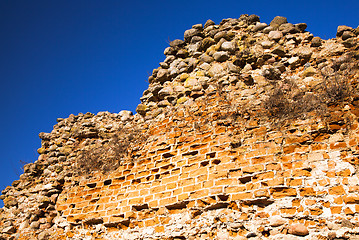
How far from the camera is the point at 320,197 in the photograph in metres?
3.05

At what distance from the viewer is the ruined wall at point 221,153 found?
3209 mm

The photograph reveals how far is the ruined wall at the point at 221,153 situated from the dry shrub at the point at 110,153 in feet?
0.10

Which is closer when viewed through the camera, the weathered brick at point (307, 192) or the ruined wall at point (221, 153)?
the weathered brick at point (307, 192)

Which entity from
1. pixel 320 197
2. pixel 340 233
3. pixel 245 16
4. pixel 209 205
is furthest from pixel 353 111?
pixel 245 16

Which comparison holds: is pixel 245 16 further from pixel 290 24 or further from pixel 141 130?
pixel 141 130

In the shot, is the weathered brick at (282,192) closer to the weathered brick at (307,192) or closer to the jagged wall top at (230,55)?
the weathered brick at (307,192)

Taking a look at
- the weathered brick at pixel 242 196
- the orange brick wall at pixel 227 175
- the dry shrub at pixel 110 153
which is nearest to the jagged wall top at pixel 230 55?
the dry shrub at pixel 110 153

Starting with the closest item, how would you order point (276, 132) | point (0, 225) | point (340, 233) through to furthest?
1. point (340, 233)
2. point (276, 132)
3. point (0, 225)

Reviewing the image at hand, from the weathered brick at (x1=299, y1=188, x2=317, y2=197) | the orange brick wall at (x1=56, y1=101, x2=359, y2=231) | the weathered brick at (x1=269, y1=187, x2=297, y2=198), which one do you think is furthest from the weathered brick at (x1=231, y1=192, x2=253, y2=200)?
the weathered brick at (x1=299, y1=188, x2=317, y2=197)

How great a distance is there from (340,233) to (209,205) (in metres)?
1.48

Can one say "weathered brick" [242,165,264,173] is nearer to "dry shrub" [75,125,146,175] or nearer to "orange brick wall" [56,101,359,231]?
"orange brick wall" [56,101,359,231]

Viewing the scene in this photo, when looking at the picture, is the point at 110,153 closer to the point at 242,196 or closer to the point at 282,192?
the point at 242,196

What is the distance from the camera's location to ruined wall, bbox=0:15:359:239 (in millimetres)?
3209

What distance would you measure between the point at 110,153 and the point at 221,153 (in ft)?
7.75
